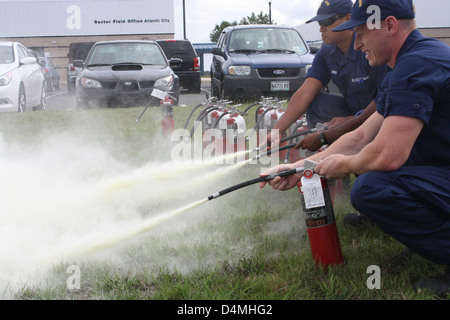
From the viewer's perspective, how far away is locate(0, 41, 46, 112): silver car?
29.8 ft

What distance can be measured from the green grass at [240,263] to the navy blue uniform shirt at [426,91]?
760mm

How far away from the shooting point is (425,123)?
2238 mm

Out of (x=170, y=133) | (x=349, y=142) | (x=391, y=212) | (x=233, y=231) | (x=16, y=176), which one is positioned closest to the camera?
(x=391, y=212)

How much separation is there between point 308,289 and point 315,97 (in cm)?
232

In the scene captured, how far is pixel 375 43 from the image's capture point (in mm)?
2475

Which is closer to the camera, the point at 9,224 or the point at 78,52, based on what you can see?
the point at 9,224

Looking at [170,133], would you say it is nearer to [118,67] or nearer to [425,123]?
[118,67]

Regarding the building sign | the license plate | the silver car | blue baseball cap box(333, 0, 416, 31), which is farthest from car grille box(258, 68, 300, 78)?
the building sign

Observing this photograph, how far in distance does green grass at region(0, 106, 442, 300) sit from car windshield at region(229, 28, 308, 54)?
6347 mm

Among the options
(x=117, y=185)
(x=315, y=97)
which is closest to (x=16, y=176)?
(x=117, y=185)

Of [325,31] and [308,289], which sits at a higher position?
[325,31]

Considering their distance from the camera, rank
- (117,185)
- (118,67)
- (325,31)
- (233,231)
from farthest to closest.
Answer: (118,67), (117,185), (325,31), (233,231)

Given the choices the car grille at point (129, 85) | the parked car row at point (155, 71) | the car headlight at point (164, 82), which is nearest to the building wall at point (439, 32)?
the parked car row at point (155, 71)
